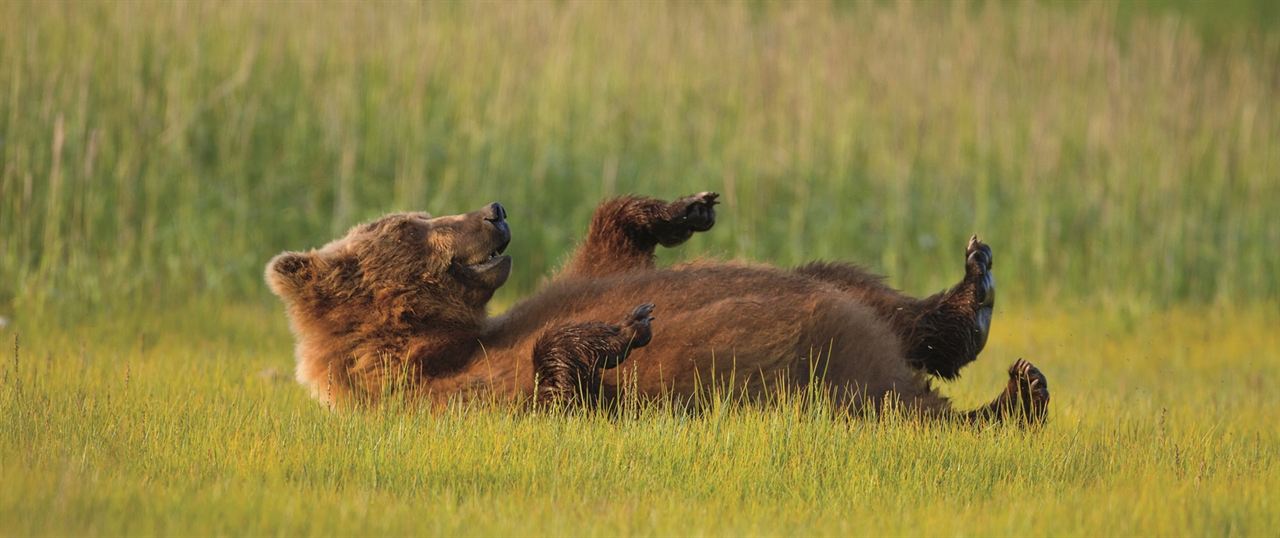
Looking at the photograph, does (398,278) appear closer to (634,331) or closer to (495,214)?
(495,214)

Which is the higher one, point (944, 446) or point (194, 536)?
point (944, 446)

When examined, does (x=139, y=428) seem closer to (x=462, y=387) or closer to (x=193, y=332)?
(x=462, y=387)

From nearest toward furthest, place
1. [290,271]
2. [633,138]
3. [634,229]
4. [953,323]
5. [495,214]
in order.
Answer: [290,271], [495,214], [953,323], [634,229], [633,138]

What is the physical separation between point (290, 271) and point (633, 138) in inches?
227

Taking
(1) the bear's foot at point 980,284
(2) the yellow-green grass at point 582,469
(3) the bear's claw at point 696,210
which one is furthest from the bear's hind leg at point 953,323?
(3) the bear's claw at point 696,210

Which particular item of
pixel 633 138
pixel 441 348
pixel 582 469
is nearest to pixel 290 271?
pixel 441 348

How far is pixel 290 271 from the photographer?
6148mm

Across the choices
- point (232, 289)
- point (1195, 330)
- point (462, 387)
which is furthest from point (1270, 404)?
point (232, 289)

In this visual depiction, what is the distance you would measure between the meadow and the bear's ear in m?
0.47

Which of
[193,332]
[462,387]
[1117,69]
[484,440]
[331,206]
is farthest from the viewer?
[1117,69]

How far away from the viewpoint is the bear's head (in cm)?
615

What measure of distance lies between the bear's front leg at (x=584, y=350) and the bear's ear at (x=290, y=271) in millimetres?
1162

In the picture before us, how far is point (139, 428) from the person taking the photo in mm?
5281

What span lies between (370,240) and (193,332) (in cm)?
279
